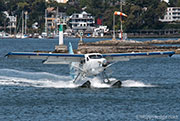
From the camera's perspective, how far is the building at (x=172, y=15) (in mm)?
176000

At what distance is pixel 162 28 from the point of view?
15750cm

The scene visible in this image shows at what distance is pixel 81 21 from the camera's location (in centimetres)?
17988

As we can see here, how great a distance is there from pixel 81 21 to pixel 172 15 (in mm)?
31500

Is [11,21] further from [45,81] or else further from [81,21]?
[45,81]

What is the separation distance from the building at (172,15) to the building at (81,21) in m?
25.3

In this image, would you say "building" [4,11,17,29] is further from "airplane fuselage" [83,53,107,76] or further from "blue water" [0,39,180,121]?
"airplane fuselage" [83,53,107,76]

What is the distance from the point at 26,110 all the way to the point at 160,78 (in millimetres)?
15488

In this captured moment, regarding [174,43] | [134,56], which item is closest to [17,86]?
[134,56]

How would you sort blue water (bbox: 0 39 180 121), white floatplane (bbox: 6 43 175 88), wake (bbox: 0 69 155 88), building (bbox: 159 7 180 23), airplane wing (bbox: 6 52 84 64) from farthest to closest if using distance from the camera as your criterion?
building (bbox: 159 7 180 23), wake (bbox: 0 69 155 88), airplane wing (bbox: 6 52 84 64), white floatplane (bbox: 6 43 175 88), blue water (bbox: 0 39 180 121)

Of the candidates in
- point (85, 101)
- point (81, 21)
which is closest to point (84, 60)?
Answer: point (85, 101)

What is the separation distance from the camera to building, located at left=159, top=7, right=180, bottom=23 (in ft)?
577

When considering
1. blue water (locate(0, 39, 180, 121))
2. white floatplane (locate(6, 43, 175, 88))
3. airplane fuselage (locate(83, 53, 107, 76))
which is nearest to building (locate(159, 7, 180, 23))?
blue water (locate(0, 39, 180, 121))

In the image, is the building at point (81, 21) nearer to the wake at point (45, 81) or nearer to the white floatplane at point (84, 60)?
the wake at point (45, 81)

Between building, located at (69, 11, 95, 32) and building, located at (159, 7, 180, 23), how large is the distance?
25329 mm
